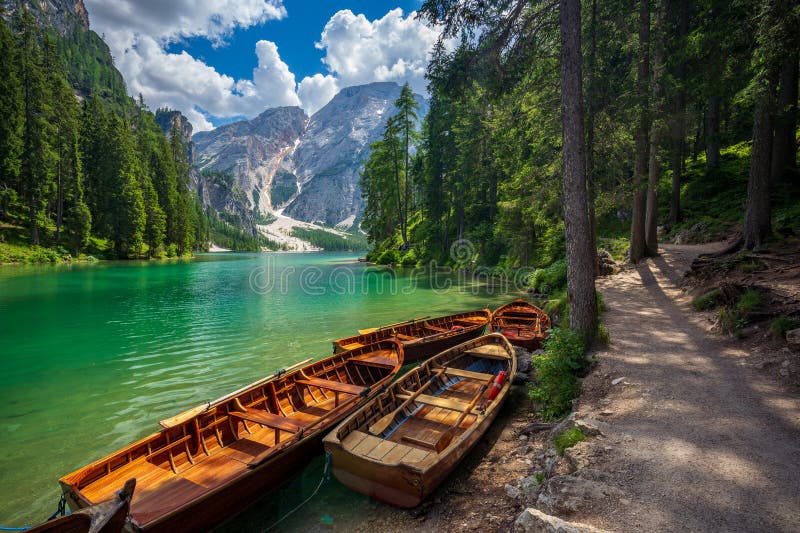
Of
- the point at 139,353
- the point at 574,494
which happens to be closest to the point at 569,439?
the point at 574,494

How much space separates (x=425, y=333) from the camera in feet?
47.6

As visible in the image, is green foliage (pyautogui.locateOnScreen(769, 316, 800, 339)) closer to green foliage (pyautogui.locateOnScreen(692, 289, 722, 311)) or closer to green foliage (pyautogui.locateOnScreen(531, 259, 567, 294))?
green foliage (pyautogui.locateOnScreen(692, 289, 722, 311))

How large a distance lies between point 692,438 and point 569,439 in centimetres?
159

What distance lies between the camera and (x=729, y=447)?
476 cm

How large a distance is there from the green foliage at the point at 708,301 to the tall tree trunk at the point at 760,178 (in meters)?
3.49

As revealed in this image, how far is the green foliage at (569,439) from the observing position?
5.28 m

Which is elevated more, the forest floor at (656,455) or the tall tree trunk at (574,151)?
the tall tree trunk at (574,151)

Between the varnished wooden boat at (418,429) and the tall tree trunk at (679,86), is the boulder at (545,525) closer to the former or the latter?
the varnished wooden boat at (418,429)

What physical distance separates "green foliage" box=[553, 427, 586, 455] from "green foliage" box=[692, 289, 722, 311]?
26.9ft

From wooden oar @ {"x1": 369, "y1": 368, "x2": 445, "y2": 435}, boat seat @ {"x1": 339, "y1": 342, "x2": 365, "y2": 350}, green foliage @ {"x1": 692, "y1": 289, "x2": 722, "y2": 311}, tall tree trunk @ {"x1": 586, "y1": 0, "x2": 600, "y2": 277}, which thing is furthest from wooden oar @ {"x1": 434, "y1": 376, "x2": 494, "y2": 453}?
tall tree trunk @ {"x1": 586, "y1": 0, "x2": 600, "y2": 277}

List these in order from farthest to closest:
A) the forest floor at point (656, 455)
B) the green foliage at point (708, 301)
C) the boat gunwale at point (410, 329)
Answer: the boat gunwale at point (410, 329), the green foliage at point (708, 301), the forest floor at point (656, 455)

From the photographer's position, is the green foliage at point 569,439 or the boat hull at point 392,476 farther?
the green foliage at point 569,439

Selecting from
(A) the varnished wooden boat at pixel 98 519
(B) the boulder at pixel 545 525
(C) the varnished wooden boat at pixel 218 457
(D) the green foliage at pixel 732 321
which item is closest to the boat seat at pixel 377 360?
(C) the varnished wooden boat at pixel 218 457

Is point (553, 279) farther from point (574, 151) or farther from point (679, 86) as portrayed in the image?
point (574, 151)
